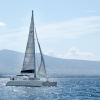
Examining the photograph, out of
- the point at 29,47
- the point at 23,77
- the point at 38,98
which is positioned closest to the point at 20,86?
the point at 23,77

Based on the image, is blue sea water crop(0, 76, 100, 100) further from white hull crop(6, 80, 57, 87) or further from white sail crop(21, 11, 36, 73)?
white sail crop(21, 11, 36, 73)

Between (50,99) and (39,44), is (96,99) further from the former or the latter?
(39,44)

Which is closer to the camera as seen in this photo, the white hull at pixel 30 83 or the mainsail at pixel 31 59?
the white hull at pixel 30 83

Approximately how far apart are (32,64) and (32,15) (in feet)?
44.4

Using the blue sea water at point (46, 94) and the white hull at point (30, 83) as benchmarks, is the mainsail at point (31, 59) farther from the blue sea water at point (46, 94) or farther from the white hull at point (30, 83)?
the blue sea water at point (46, 94)

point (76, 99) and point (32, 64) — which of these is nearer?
point (76, 99)

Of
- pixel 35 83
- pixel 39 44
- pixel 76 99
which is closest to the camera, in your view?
pixel 76 99

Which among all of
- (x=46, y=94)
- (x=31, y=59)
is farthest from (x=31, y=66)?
(x=46, y=94)

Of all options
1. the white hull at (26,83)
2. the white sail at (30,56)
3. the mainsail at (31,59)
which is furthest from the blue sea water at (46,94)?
the white sail at (30,56)

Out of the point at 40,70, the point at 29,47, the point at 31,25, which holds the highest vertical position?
the point at 31,25

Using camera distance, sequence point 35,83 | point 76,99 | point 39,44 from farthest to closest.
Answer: point 39,44, point 35,83, point 76,99

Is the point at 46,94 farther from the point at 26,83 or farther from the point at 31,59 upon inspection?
the point at 31,59

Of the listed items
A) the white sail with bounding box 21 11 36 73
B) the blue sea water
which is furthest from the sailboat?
the blue sea water

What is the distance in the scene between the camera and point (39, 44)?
9388 cm
